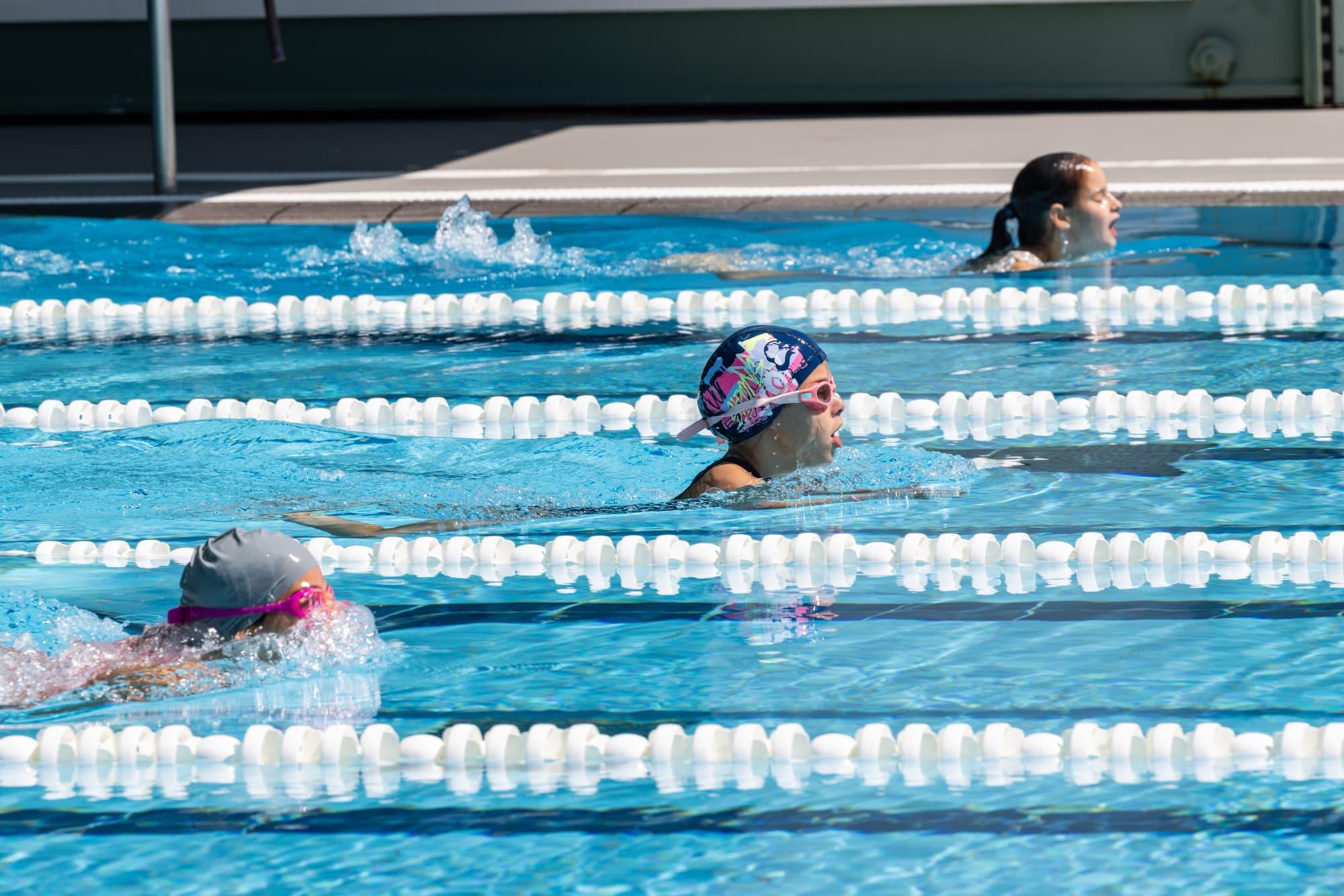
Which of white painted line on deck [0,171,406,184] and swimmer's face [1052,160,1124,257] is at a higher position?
white painted line on deck [0,171,406,184]

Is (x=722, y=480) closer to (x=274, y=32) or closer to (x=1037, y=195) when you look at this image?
(x=1037, y=195)

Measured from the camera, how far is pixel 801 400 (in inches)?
173

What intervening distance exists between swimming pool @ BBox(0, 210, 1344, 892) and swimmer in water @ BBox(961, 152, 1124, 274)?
0.27 metres

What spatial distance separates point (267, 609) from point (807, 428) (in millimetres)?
1504

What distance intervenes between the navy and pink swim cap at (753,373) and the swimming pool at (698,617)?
23cm

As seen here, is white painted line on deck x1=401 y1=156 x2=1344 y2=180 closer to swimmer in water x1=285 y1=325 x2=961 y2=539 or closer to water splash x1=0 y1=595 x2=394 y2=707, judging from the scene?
swimmer in water x1=285 y1=325 x2=961 y2=539

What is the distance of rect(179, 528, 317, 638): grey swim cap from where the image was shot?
3377 mm

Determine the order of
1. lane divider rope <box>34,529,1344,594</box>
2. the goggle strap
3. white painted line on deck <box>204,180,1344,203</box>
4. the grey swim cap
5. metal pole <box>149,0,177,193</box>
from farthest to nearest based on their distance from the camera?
1. metal pole <box>149,0,177,193</box>
2. white painted line on deck <box>204,180,1344,203</box>
3. the goggle strap
4. lane divider rope <box>34,529,1344,594</box>
5. the grey swim cap

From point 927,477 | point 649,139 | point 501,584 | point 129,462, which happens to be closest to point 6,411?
point 129,462

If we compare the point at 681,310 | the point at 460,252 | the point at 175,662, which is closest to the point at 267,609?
the point at 175,662

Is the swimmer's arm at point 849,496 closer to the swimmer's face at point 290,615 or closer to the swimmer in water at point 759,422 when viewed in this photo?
the swimmer in water at point 759,422

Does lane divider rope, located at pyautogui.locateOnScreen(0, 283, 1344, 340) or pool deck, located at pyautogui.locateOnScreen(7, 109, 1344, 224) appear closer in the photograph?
lane divider rope, located at pyautogui.locateOnScreen(0, 283, 1344, 340)

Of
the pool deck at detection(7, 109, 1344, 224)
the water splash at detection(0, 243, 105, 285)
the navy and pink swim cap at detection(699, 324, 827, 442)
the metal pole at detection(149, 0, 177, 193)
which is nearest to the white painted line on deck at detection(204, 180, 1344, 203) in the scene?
the pool deck at detection(7, 109, 1344, 224)

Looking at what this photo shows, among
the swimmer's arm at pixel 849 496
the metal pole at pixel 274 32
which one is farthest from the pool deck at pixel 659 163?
the swimmer's arm at pixel 849 496
